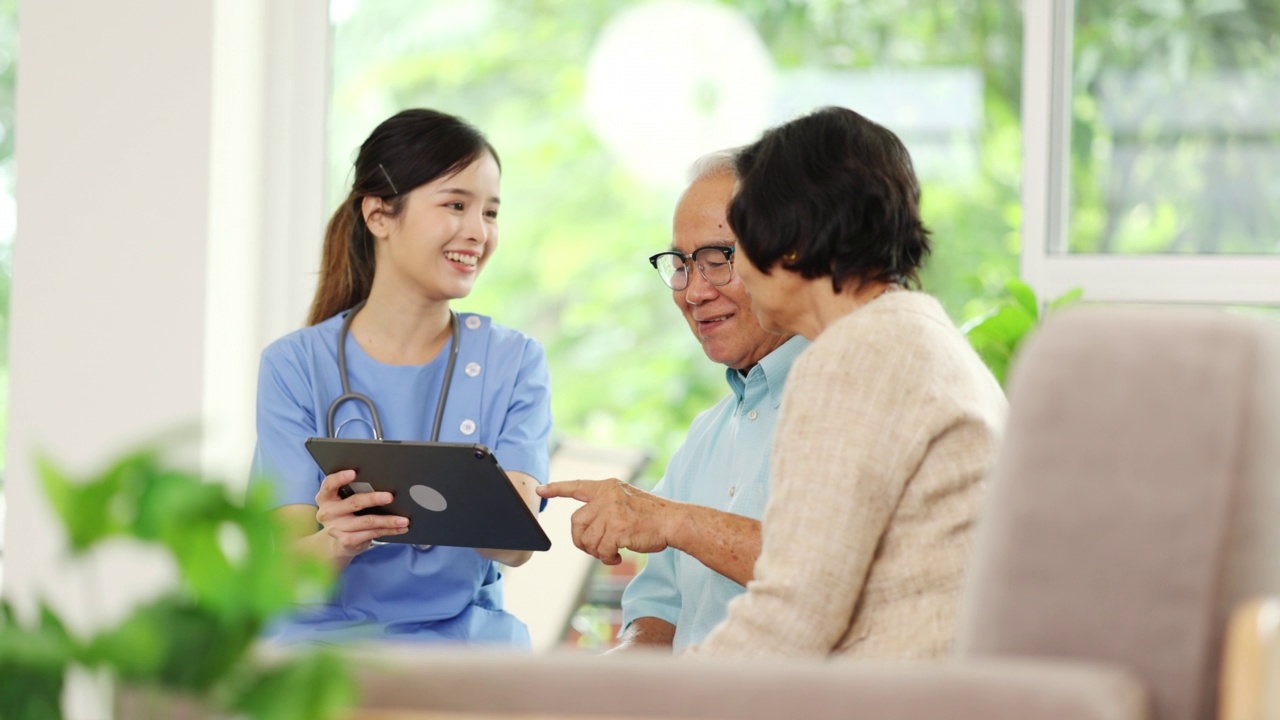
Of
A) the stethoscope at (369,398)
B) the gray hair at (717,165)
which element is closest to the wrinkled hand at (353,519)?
the stethoscope at (369,398)

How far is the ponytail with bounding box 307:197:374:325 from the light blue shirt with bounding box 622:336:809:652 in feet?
2.14

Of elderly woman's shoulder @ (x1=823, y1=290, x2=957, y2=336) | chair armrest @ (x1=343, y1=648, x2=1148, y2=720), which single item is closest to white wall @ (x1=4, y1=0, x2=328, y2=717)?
elderly woman's shoulder @ (x1=823, y1=290, x2=957, y2=336)

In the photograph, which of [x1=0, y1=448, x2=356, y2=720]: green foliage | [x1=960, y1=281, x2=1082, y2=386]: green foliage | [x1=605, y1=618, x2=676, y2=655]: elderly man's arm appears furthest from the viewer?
[x1=960, y1=281, x2=1082, y2=386]: green foliage

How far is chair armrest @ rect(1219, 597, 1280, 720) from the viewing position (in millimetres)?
782

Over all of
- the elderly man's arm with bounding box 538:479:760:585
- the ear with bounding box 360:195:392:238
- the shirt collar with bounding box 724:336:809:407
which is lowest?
the elderly man's arm with bounding box 538:479:760:585

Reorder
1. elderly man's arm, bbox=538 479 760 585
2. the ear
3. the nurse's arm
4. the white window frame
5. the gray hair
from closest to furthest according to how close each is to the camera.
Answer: elderly man's arm, bbox=538 479 760 585
the gray hair
the nurse's arm
the ear
the white window frame

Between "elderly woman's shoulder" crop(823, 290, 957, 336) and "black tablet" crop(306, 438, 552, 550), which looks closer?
"elderly woman's shoulder" crop(823, 290, 957, 336)

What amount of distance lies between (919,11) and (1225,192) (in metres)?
0.96

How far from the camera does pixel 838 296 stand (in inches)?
56.4

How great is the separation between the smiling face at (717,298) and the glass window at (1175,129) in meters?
1.50

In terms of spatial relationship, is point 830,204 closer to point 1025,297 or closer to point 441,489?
point 441,489

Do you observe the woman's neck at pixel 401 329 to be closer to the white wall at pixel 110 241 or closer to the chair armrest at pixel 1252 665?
the white wall at pixel 110 241

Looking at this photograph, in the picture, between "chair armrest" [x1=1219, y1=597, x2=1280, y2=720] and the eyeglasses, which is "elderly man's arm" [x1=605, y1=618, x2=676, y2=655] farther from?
"chair armrest" [x1=1219, y1=597, x2=1280, y2=720]

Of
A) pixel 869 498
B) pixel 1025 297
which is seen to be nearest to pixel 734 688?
pixel 869 498
